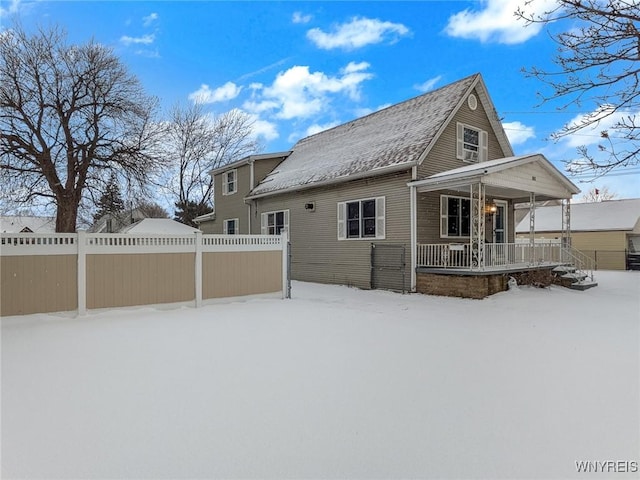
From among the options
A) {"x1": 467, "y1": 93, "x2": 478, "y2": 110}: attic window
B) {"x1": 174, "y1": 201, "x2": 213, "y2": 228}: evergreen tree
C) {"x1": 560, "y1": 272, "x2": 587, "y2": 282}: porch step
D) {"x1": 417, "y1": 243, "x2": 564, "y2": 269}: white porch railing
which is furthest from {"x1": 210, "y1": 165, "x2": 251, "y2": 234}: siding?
{"x1": 560, "y1": 272, "x2": 587, "y2": 282}: porch step

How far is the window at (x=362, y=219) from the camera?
11.4m

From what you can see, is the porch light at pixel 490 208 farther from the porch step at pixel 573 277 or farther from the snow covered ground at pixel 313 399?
the snow covered ground at pixel 313 399

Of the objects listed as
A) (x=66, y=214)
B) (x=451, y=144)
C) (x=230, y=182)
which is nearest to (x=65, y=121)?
(x=66, y=214)

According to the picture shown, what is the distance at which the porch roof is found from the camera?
9311mm

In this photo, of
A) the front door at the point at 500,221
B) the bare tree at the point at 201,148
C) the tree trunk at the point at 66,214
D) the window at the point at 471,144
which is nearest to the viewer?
the window at the point at 471,144

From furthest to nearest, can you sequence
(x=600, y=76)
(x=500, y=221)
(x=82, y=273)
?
(x=500, y=221)
(x=82, y=273)
(x=600, y=76)

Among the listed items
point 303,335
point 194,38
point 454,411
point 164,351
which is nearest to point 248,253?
point 303,335

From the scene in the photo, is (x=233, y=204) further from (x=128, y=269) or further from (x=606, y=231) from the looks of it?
(x=606, y=231)

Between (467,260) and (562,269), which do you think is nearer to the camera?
(467,260)

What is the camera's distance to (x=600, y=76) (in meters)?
4.67

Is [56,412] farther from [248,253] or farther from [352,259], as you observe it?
[352,259]

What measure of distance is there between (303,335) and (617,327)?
5.27 m

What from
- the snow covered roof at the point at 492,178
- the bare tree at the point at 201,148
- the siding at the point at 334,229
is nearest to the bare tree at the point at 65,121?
the siding at the point at 334,229

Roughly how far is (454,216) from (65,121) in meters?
13.9
